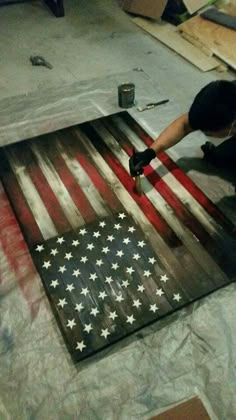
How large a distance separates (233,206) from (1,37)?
2.42m

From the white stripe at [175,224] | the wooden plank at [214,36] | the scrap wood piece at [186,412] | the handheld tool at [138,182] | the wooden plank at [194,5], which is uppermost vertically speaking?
the wooden plank at [194,5]

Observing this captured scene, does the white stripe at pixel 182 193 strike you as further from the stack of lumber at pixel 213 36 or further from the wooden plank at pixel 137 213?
the stack of lumber at pixel 213 36

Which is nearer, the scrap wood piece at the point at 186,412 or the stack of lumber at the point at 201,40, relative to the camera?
the scrap wood piece at the point at 186,412

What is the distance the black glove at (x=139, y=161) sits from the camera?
5.58 ft

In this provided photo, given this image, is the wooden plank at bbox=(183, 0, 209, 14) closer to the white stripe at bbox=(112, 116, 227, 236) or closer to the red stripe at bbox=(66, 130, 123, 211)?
the white stripe at bbox=(112, 116, 227, 236)

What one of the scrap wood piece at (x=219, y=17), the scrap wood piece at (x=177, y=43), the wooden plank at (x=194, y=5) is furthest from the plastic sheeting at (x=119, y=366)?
the wooden plank at (x=194, y=5)

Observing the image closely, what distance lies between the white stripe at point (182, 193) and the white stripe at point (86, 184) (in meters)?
0.34

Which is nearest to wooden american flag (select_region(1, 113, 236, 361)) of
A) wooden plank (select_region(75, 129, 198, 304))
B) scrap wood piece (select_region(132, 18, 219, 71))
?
wooden plank (select_region(75, 129, 198, 304))

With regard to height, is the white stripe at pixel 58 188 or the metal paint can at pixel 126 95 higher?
the metal paint can at pixel 126 95

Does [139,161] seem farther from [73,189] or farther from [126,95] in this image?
[126,95]

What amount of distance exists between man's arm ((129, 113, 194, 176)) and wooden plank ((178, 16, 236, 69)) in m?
1.15

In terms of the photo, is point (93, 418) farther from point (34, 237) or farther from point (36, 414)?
point (34, 237)

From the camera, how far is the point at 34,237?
1.55m

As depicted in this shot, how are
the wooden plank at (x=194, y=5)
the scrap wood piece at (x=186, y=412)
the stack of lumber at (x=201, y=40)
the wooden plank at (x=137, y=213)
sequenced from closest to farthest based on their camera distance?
1. the scrap wood piece at (x=186, y=412)
2. the wooden plank at (x=137, y=213)
3. the stack of lumber at (x=201, y=40)
4. the wooden plank at (x=194, y=5)
